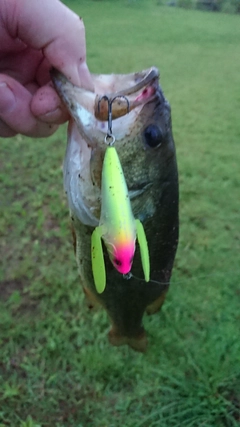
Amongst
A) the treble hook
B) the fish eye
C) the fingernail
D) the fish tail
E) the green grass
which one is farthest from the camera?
the green grass

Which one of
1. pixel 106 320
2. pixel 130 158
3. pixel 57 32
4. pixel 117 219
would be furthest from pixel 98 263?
pixel 106 320

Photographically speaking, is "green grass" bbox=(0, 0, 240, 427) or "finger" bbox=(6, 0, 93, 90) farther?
"green grass" bbox=(0, 0, 240, 427)

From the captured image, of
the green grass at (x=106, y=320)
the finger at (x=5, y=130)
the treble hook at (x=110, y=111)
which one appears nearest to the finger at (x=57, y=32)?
the treble hook at (x=110, y=111)

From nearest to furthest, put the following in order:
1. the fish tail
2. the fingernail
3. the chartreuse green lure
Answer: the chartreuse green lure < the fingernail < the fish tail

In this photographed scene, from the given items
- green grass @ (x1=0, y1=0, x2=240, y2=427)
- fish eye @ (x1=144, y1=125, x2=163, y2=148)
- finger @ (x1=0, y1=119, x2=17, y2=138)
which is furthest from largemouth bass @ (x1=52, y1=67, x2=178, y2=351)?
green grass @ (x1=0, y1=0, x2=240, y2=427)

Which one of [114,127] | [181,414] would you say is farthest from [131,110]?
[181,414]

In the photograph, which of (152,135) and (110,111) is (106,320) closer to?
(152,135)

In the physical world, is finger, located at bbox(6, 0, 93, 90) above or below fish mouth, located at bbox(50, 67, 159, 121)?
above

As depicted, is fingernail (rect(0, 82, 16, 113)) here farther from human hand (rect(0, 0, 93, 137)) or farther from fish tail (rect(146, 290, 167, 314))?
fish tail (rect(146, 290, 167, 314))
